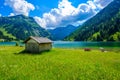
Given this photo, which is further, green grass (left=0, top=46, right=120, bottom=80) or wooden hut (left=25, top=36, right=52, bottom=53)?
wooden hut (left=25, top=36, right=52, bottom=53)

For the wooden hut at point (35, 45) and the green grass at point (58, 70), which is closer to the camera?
the green grass at point (58, 70)

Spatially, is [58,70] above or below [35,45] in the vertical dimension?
below

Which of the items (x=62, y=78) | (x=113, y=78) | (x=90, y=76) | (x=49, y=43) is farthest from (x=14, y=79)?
(x=49, y=43)

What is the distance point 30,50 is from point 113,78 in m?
48.8

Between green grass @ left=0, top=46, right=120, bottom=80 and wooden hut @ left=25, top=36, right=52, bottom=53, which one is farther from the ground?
wooden hut @ left=25, top=36, right=52, bottom=53

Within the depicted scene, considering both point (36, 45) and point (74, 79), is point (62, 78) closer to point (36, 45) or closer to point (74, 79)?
point (74, 79)

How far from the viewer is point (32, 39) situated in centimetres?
7494

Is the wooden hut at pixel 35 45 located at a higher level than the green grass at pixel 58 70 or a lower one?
higher

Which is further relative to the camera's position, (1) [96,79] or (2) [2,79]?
(1) [96,79]

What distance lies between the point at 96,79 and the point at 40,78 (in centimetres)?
712

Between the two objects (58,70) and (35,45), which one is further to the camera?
(35,45)

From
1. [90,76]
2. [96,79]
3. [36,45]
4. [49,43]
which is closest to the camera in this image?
[96,79]

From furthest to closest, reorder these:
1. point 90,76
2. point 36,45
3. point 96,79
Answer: point 36,45, point 90,76, point 96,79

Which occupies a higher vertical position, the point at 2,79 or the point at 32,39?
the point at 32,39
